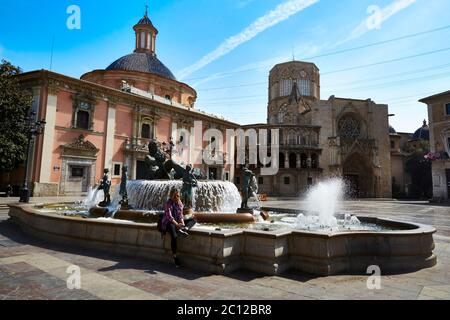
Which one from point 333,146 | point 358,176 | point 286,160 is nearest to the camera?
point 286,160

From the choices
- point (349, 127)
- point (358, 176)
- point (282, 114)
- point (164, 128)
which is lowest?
point (358, 176)

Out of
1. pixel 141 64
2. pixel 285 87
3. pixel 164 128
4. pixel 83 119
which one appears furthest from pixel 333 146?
pixel 83 119

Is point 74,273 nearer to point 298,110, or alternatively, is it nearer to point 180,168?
point 180,168

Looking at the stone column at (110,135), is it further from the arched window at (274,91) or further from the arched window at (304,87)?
the arched window at (304,87)

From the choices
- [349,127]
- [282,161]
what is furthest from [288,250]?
[349,127]

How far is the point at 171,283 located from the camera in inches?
156

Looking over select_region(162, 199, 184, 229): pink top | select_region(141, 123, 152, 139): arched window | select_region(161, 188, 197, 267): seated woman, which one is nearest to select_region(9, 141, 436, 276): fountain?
select_region(161, 188, 197, 267): seated woman

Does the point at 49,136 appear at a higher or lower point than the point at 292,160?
lower

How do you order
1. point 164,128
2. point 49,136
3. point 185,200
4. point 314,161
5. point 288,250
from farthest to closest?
point 314,161
point 164,128
point 49,136
point 185,200
point 288,250

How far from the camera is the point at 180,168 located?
1063cm

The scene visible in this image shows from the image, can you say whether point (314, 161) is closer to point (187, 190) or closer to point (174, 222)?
point (187, 190)

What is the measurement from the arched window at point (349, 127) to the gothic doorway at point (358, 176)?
3.91 m

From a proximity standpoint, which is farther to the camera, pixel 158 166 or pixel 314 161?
pixel 314 161

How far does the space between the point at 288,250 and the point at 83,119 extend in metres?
24.3
